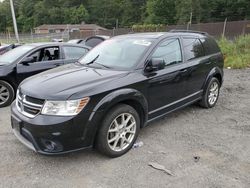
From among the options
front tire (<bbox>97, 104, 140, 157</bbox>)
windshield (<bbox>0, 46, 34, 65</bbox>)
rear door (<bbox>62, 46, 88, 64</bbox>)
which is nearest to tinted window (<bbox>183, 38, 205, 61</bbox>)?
front tire (<bbox>97, 104, 140, 157</bbox>)

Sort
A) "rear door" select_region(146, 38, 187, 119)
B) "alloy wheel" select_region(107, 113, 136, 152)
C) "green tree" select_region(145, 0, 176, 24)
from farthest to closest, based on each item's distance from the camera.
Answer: "green tree" select_region(145, 0, 176, 24)
"rear door" select_region(146, 38, 187, 119)
"alloy wheel" select_region(107, 113, 136, 152)

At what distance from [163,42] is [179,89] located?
0.87 m

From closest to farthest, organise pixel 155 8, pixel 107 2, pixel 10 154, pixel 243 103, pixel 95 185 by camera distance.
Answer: pixel 95 185
pixel 10 154
pixel 243 103
pixel 155 8
pixel 107 2

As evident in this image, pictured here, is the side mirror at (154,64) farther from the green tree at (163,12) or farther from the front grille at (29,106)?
the green tree at (163,12)

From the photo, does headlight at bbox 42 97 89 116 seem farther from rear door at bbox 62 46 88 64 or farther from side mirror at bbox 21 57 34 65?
rear door at bbox 62 46 88 64

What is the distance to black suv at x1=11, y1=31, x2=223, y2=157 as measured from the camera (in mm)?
3258

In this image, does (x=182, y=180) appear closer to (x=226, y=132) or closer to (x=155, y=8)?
(x=226, y=132)

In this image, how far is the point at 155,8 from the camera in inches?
2501

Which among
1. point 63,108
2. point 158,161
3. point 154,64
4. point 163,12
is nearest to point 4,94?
point 63,108

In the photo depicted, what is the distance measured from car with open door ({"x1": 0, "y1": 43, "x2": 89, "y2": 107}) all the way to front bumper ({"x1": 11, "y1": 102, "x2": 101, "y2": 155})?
310 cm

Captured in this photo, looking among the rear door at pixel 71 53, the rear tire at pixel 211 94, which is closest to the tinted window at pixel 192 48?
the rear tire at pixel 211 94

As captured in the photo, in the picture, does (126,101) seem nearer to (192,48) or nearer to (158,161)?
(158,161)

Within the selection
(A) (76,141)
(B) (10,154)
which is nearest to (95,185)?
(A) (76,141)

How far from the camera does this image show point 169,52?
4613mm
